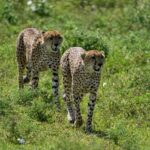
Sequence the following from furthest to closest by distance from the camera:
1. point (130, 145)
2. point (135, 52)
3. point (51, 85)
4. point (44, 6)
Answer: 1. point (44, 6)
2. point (135, 52)
3. point (51, 85)
4. point (130, 145)

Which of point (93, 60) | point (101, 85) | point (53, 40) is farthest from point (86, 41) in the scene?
point (93, 60)

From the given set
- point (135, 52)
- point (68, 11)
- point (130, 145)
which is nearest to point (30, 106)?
point (130, 145)

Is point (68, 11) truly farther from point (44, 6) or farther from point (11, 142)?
point (11, 142)

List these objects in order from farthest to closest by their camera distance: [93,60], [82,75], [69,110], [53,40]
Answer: [53,40] < [69,110] < [82,75] < [93,60]

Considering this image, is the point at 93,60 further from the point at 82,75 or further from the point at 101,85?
the point at 101,85

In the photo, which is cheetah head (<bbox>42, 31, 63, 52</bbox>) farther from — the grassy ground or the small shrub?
the small shrub

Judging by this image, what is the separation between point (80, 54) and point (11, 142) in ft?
7.29

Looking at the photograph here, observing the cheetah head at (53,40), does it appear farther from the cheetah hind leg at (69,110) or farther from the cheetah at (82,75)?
the cheetah hind leg at (69,110)

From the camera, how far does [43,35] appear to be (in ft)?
47.5

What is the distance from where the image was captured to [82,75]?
13.2 meters

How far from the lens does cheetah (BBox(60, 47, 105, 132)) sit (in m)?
12.8

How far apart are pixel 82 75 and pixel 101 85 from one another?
2853 mm

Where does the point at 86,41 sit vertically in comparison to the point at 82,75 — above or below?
below

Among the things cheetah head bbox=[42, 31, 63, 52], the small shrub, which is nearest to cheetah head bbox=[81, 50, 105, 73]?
cheetah head bbox=[42, 31, 63, 52]
